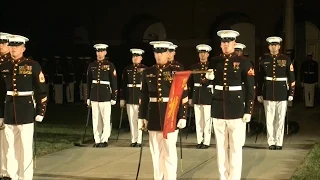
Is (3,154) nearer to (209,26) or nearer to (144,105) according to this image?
(144,105)

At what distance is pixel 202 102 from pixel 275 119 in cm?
158

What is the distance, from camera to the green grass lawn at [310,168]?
956cm

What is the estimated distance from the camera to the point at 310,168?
10266 mm

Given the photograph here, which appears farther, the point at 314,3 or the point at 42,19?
the point at 42,19

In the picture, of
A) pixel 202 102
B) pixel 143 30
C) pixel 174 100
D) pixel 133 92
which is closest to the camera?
pixel 174 100

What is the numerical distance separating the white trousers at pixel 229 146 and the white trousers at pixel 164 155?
66 centimetres

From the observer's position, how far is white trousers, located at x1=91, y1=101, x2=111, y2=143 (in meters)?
13.1

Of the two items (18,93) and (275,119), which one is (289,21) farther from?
(18,93)

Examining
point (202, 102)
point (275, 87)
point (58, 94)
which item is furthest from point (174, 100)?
point (58, 94)

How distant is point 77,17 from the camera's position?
28797mm

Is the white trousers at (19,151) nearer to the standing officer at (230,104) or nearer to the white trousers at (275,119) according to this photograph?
the standing officer at (230,104)

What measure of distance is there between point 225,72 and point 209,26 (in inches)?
730

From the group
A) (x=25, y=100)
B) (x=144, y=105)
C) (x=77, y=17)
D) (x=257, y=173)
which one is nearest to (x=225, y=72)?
(x=144, y=105)

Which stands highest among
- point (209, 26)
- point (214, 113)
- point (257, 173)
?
point (209, 26)
